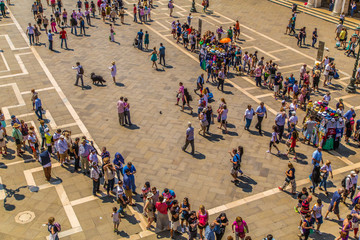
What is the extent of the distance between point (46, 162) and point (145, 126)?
A: 250 inches

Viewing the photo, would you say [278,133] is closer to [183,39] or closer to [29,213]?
[29,213]

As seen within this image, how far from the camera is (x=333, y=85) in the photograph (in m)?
27.2

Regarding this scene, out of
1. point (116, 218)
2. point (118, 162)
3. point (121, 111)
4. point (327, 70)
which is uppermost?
point (327, 70)

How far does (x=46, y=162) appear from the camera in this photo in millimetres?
17375

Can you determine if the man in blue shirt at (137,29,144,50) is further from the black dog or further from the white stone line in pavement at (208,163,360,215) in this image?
the white stone line in pavement at (208,163,360,215)

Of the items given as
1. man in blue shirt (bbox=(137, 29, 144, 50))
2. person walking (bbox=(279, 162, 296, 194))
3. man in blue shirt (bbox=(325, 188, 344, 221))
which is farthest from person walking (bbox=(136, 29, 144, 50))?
man in blue shirt (bbox=(325, 188, 344, 221))

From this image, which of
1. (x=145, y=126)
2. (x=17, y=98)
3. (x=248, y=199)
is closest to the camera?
(x=248, y=199)

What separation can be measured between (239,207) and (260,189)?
5.23 ft

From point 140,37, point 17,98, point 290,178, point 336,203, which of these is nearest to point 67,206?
point 290,178

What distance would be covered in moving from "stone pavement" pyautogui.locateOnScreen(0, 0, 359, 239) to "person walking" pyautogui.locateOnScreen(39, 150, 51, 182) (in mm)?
524

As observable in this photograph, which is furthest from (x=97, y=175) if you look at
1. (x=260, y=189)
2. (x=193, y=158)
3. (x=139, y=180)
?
(x=260, y=189)

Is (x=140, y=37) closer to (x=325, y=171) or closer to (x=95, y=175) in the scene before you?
(x=95, y=175)

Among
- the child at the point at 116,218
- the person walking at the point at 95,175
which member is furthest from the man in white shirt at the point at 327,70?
the child at the point at 116,218

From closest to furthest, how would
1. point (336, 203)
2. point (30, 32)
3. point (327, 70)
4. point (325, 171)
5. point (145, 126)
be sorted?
point (336, 203), point (325, 171), point (145, 126), point (327, 70), point (30, 32)
